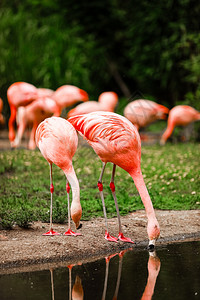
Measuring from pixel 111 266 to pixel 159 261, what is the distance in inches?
15.3

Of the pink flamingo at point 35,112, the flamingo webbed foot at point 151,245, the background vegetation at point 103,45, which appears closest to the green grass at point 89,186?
the pink flamingo at point 35,112

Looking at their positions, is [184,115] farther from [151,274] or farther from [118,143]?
[151,274]

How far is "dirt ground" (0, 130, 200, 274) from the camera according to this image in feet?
13.7

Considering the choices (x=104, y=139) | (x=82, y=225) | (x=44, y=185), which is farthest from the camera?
(x=44, y=185)

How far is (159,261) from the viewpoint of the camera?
13.4 ft

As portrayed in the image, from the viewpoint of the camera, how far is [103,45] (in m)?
17.5

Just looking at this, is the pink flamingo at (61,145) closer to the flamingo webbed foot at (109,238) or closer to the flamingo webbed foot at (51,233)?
the flamingo webbed foot at (51,233)

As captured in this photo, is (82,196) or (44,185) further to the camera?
(44,185)

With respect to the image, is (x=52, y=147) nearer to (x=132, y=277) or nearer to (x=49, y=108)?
(x=132, y=277)

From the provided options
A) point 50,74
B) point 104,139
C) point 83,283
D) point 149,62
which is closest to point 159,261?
point 83,283

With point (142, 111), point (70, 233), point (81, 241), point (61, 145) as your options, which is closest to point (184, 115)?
point (142, 111)

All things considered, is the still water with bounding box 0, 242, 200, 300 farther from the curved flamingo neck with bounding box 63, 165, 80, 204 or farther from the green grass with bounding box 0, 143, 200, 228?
the green grass with bounding box 0, 143, 200, 228

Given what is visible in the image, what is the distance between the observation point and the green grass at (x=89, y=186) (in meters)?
5.64

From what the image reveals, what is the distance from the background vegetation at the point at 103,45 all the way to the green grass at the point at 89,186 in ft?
12.3
